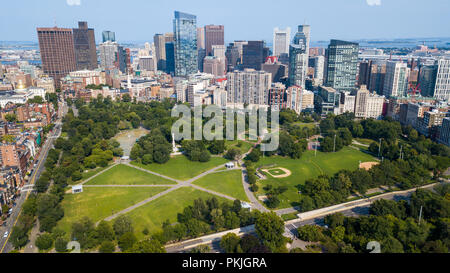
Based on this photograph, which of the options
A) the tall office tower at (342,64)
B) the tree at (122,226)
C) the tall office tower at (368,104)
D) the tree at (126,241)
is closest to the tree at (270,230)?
the tree at (126,241)

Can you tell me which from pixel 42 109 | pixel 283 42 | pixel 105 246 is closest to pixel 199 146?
pixel 105 246

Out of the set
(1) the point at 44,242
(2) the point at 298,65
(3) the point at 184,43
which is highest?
(3) the point at 184,43

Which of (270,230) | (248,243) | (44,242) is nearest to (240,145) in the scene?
(270,230)

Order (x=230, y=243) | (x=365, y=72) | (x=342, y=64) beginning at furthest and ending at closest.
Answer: (x=365, y=72)
(x=342, y=64)
(x=230, y=243)

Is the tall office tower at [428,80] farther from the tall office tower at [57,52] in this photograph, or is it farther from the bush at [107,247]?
the tall office tower at [57,52]

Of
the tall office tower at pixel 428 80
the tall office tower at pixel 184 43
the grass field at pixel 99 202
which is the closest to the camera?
the grass field at pixel 99 202

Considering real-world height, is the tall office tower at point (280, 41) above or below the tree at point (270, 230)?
above

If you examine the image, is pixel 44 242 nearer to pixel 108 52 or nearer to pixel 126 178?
pixel 126 178
